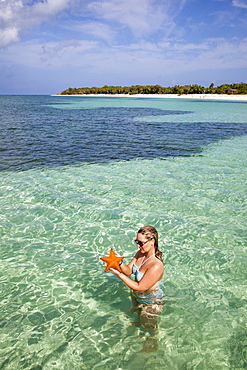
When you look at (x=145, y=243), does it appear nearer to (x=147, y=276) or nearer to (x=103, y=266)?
(x=147, y=276)

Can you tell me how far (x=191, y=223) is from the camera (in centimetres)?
832

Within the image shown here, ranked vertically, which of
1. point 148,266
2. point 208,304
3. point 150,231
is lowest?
point 208,304

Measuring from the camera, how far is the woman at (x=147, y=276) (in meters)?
4.12

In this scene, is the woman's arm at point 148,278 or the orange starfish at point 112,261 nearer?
the orange starfish at point 112,261

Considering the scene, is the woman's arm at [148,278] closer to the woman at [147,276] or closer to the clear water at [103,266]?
the woman at [147,276]

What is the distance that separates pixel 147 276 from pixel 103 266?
2.52 metres

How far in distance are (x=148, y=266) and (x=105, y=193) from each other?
22.2 ft

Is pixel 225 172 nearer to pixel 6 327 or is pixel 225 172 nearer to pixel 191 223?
pixel 191 223

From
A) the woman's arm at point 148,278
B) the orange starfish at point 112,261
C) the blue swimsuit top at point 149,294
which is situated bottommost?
the blue swimsuit top at point 149,294

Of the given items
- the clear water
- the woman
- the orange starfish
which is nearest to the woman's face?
the woman

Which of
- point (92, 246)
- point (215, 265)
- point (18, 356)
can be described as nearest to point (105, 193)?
point (92, 246)

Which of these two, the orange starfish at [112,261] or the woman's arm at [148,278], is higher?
the orange starfish at [112,261]

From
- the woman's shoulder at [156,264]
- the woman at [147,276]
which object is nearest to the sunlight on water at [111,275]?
the woman at [147,276]

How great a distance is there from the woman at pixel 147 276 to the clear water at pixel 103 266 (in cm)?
23
